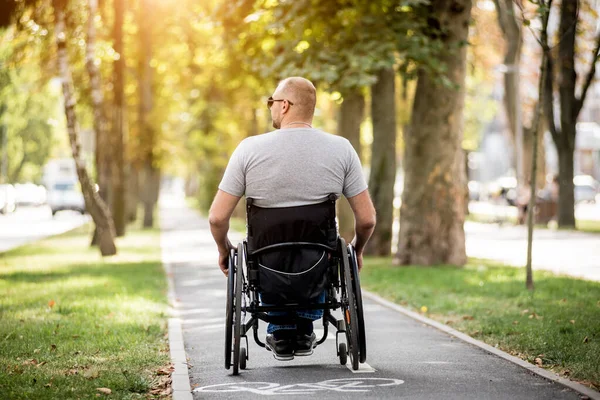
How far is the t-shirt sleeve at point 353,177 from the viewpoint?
23.5ft

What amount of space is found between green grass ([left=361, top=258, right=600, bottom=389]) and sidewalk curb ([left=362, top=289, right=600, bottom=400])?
16 centimetres

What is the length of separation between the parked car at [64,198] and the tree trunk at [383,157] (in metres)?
35.8

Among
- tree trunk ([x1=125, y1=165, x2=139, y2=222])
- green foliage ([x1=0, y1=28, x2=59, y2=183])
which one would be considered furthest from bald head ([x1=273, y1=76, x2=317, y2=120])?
green foliage ([x1=0, y1=28, x2=59, y2=183])

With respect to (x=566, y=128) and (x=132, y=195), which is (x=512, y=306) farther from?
(x=132, y=195)

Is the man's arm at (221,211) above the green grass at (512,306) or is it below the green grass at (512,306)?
above

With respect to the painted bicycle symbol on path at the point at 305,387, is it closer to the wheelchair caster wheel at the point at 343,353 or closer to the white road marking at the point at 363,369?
the white road marking at the point at 363,369

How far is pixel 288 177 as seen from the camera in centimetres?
704

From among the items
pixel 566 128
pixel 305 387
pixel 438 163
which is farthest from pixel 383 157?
pixel 305 387

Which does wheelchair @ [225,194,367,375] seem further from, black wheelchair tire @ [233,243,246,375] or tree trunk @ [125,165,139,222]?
tree trunk @ [125,165,139,222]

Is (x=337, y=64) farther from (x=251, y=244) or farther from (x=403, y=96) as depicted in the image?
(x=403, y=96)

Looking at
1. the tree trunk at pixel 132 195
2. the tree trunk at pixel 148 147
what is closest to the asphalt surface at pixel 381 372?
the tree trunk at pixel 148 147

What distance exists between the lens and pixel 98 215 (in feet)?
70.0

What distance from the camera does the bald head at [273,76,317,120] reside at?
7.14 m

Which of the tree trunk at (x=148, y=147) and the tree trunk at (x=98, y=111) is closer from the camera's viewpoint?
the tree trunk at (x=98, y=111)
